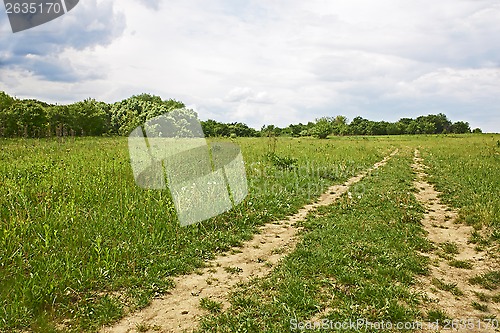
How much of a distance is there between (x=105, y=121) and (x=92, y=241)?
39402mm

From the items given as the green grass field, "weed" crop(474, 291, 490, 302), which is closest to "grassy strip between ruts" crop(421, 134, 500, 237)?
the green grass field

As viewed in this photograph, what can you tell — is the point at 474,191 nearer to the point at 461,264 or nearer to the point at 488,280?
the point at 461,264

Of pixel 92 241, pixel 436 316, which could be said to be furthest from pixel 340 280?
pixel 92 241

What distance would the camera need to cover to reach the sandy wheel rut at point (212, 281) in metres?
4.14

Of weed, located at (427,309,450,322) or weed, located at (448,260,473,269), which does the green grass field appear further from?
weed, located at (448,260,473,269)

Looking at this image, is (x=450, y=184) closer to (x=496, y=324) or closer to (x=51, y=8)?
(x=496, y=324)

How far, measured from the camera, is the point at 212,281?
5.27 metres

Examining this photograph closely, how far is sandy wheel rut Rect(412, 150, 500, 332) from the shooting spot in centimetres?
447

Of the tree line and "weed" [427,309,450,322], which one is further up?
the tree line

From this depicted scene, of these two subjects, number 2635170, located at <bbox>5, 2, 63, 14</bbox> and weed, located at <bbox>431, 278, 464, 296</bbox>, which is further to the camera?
weed, located at <bbox>431, 278, 464, 296</bbox>

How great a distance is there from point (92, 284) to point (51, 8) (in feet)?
12.5

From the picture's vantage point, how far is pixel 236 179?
37.7 ft

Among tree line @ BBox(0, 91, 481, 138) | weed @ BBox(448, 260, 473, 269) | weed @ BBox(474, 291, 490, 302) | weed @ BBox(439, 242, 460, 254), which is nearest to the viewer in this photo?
weed @ BBox(474, 291, 490, 302)

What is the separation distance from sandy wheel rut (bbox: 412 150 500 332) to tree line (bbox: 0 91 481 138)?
1287 centimetres
